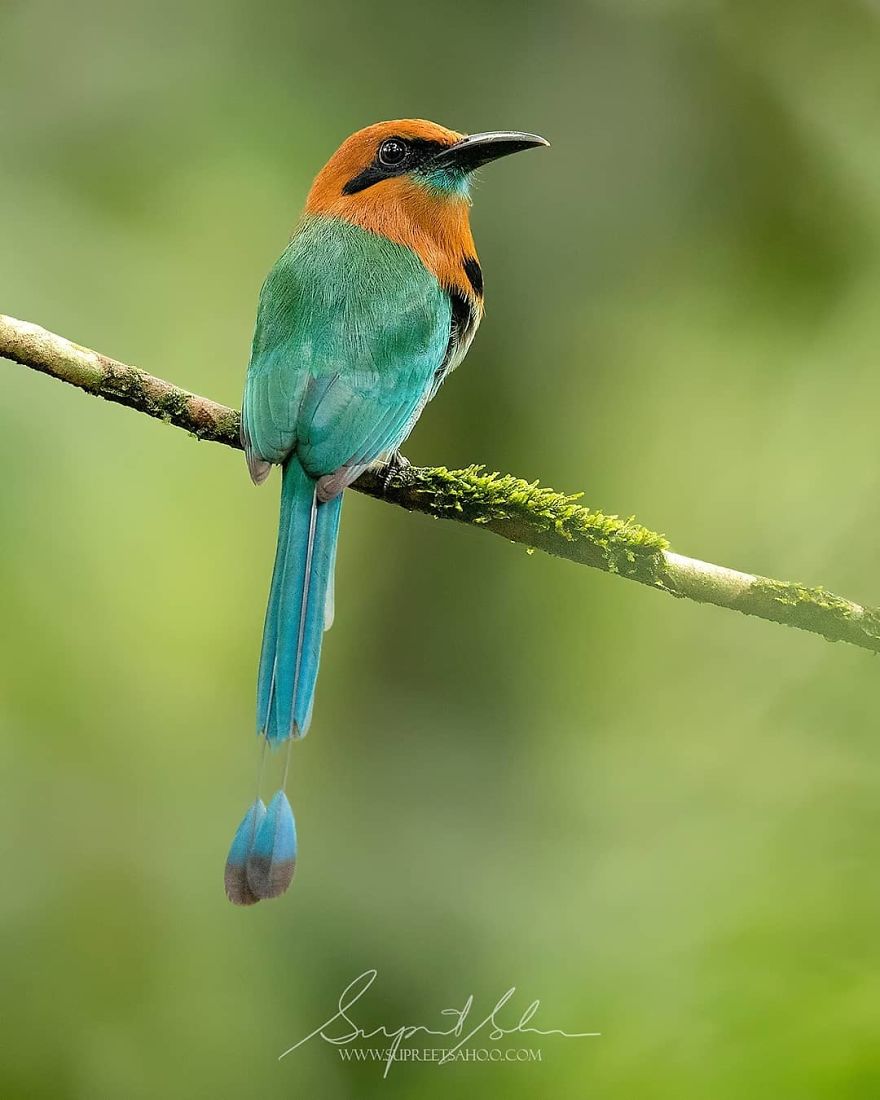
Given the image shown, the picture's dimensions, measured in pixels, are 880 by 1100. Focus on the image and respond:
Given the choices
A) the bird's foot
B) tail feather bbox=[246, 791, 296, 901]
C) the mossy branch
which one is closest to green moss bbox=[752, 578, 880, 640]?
the mossy branch

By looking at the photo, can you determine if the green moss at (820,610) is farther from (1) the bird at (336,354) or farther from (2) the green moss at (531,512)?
(1) the bird at (336,354)

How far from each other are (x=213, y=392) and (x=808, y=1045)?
200cm

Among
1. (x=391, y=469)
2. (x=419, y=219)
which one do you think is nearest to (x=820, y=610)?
(x=391, y=469)

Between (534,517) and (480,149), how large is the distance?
0.85 meters

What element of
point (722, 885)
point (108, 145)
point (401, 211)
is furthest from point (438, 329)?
point (108, 145)

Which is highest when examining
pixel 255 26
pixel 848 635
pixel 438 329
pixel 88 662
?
pixel 255 26

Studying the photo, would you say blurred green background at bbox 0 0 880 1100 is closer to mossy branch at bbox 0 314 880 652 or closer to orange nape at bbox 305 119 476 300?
mossy branch at bbox 0 314 880 652

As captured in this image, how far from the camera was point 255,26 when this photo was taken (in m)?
2.88

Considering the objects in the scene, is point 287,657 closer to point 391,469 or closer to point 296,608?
point 296,608

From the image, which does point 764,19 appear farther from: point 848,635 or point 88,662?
point 88,662

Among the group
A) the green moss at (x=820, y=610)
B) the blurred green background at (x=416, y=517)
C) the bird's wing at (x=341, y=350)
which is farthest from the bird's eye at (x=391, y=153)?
the green moss at (x=820, y=610)

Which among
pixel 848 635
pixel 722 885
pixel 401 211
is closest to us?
pixel 722 885

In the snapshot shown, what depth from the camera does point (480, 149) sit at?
2199mm
